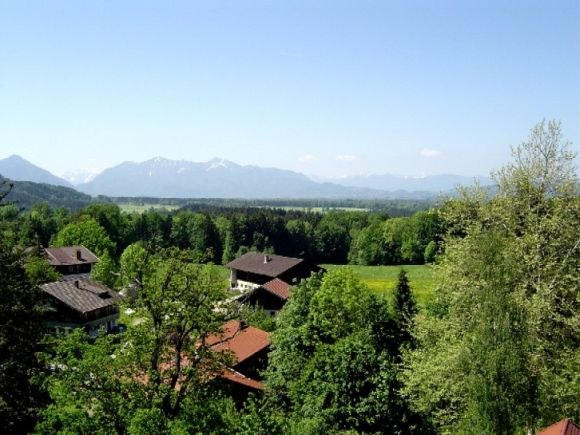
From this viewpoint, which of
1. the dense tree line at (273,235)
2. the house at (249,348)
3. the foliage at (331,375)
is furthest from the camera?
the dense tree line at (273,235)

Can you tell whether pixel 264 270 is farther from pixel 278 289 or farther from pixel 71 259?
pixel 71 259

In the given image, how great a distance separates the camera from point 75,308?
49438 millimetres

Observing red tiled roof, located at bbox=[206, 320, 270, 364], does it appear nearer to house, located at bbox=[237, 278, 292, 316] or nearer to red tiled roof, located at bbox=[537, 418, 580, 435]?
red tiled roof, located at bbox=[537, 418, 580, 435]

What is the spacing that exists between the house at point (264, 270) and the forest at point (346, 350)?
41802mm

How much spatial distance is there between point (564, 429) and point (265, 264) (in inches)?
2435

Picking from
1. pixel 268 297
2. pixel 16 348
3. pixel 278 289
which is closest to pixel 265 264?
pixel 278 289

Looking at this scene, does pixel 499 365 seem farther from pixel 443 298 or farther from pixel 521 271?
pixel 443 298

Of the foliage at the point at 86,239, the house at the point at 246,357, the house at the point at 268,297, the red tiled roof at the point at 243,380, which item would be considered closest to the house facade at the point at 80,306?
the house at the point at 268,297

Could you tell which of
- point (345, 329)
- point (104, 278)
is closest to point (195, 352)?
point (345, 329)

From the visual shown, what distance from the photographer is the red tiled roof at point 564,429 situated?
16711mm

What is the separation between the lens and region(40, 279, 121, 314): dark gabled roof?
49938 millimetres

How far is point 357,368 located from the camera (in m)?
23.0

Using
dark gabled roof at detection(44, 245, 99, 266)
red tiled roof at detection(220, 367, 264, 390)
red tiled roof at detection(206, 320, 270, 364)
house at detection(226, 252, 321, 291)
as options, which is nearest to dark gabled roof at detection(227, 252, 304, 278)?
house at detection(226, 252, 321, 291)

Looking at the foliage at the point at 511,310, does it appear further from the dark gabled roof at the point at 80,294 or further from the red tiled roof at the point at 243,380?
the dark gabled roof at the point at 80,294
